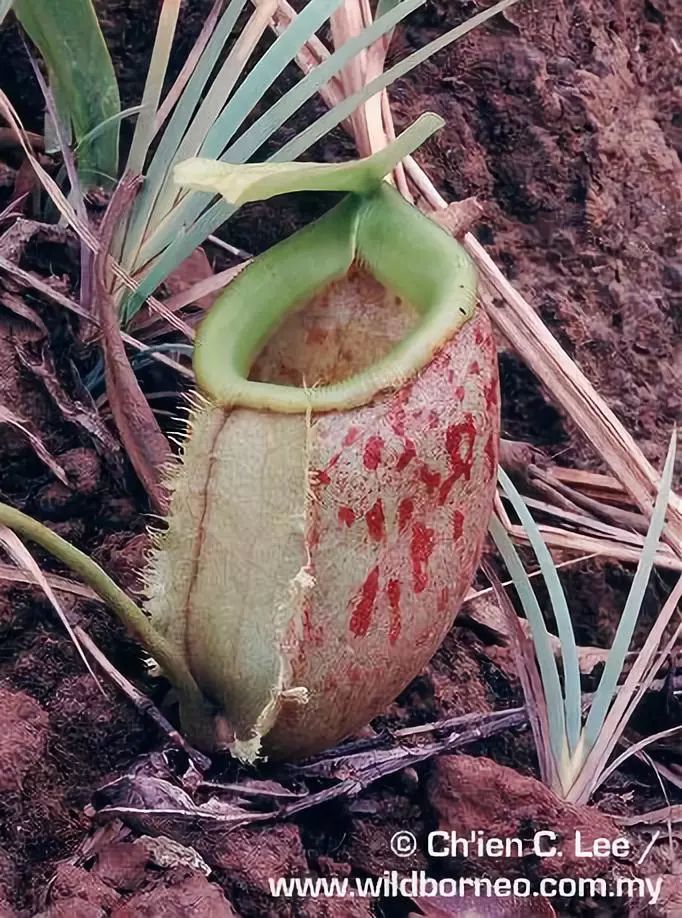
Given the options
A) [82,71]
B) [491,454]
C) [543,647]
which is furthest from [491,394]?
[82,71]

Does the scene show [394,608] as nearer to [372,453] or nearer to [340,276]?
[372,453]

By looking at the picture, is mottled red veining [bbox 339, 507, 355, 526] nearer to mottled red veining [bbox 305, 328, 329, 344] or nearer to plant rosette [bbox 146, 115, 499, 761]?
plant rosette [bbox 146, 115, 499, 761]

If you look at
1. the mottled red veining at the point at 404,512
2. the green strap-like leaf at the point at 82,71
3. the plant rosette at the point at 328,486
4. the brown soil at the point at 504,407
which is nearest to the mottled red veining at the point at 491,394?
the plant rosette at the point at 328,486

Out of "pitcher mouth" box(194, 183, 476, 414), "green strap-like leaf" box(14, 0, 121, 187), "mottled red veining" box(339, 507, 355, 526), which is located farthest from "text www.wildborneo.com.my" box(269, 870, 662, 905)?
"green strap-like leaf" box(14, 0, 121, 187)

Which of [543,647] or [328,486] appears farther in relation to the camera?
[543,647]

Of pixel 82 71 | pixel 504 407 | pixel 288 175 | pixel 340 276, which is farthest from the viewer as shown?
pixel 504 407

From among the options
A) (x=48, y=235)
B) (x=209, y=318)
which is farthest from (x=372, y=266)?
(x=48, y=235)
